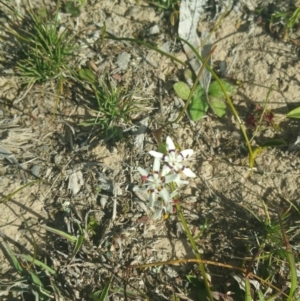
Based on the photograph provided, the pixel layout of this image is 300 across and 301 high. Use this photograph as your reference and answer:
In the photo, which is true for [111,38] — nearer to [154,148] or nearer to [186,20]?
[186,20]

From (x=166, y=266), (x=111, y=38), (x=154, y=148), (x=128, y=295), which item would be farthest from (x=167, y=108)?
(x=128, y=295)

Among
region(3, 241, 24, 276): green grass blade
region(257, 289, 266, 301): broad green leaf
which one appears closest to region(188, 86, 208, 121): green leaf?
region(257, 289, 266, 301): broad green leaf

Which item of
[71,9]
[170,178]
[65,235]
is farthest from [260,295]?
[71,9]

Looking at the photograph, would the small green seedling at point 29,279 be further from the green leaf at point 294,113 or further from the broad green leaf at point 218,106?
the green leaf at point 294,113

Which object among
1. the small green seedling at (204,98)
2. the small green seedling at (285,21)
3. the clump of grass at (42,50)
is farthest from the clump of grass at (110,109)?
the small green seedling at (285,21)

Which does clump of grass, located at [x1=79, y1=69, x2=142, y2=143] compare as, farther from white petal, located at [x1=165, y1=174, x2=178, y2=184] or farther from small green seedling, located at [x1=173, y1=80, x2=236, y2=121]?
white petal, located at [x1=165, y1=174, x2=178, y2=184]

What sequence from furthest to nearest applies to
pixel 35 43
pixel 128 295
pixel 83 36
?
pixel 83 36 < pixel 35 43 < pixel 128 295

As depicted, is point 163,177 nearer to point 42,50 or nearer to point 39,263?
point 39,263
